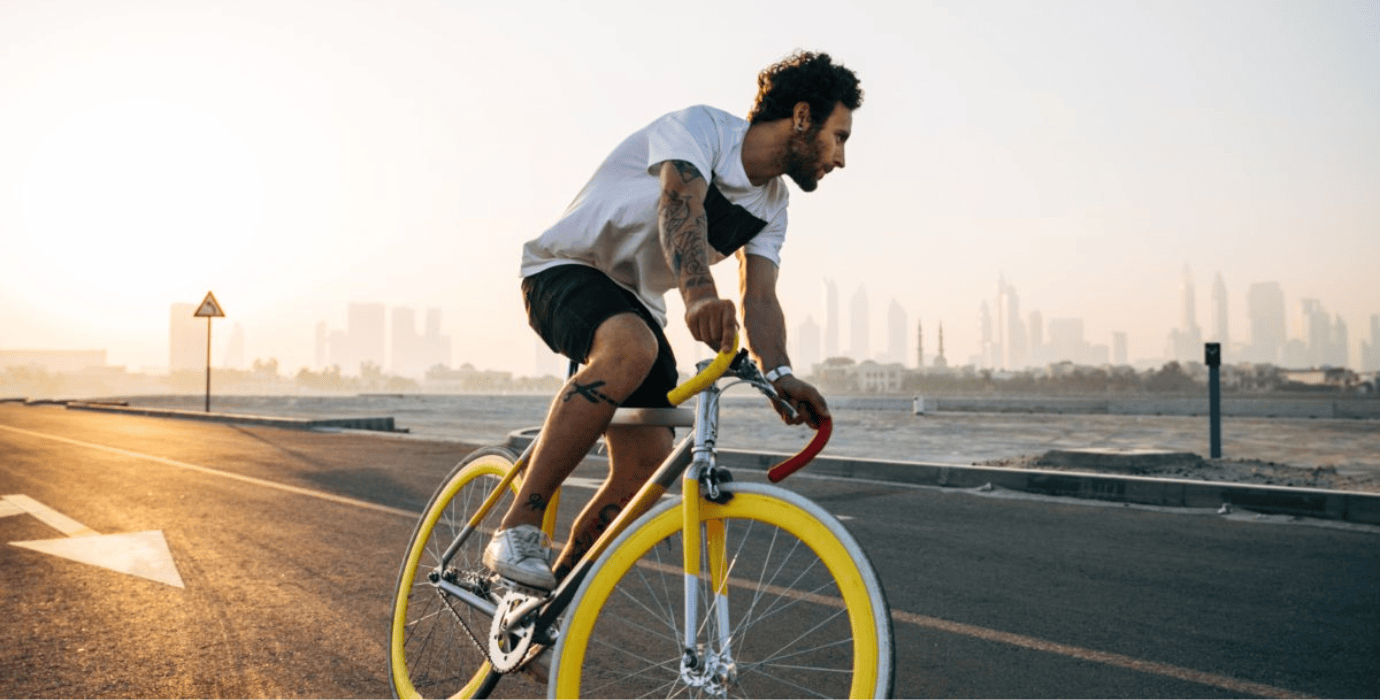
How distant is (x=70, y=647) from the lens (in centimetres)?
334

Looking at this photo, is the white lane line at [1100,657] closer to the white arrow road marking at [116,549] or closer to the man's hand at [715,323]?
the man's hand at [715,323]

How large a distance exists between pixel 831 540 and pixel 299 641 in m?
2.61

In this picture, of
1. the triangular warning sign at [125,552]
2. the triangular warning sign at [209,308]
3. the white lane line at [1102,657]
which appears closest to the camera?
the white lane line at [1102,657]

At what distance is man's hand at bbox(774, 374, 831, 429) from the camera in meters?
1.96

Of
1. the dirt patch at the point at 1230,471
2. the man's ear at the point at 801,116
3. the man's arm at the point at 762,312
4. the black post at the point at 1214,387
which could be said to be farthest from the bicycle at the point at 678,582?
the black post at the point at 1214,387

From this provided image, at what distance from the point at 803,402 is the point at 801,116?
73 centimetres

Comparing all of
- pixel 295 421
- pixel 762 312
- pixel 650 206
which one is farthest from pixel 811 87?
pixel 295 421

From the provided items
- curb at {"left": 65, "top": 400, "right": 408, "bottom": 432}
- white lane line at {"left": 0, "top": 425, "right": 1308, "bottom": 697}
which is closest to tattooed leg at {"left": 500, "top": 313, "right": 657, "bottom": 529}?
white lane line at {"left": 0, "top": 425, "right": 1308, "bottom": 697}

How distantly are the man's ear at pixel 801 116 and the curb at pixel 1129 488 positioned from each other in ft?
21.0

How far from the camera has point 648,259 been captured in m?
2.29

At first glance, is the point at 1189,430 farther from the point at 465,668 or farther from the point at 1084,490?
the point at 465,668

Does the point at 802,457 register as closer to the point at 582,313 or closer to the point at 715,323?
the point at 715,323

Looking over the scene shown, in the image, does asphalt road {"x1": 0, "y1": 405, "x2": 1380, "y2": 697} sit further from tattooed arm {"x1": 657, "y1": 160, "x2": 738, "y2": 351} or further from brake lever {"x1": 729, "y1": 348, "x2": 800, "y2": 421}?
tattooed arm {"x1": 657, "y1": 160, "x2": 738, "y2": 351}

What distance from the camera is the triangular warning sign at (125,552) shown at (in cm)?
461
